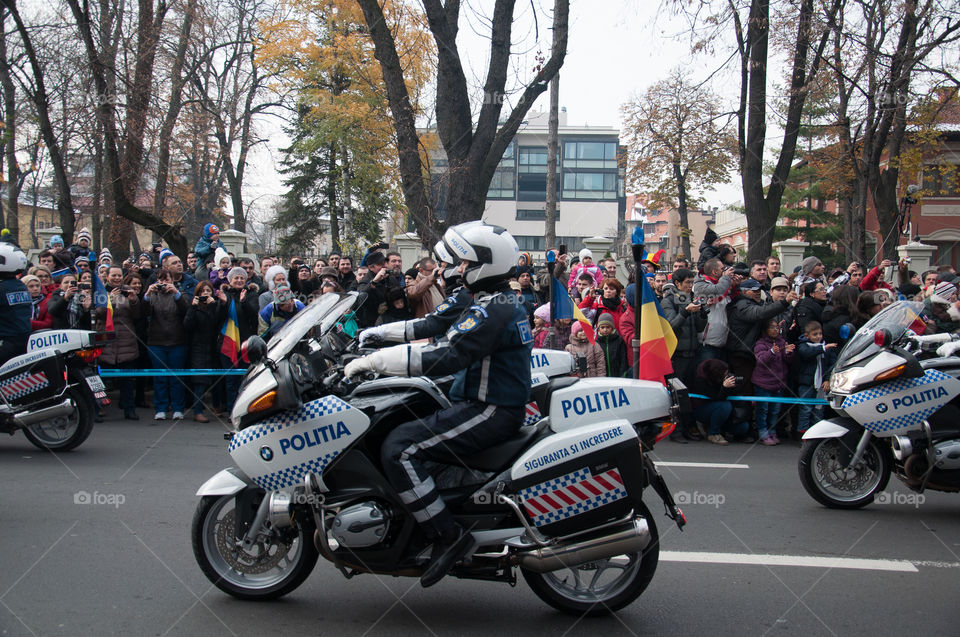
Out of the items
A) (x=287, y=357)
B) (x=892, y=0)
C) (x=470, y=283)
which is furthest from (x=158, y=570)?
(x=892, y=0)

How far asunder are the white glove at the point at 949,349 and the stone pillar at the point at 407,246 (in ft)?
38.7

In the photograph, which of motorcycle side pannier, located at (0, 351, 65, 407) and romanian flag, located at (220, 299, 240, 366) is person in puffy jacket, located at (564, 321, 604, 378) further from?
motorcycle side pannier, located at (0, 351, 65, 407)

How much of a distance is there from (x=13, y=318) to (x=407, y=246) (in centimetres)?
1015

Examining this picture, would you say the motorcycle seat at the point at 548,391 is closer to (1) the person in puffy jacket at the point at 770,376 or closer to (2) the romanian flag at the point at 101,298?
(1) the person in puffy jacket at the point at 770,376

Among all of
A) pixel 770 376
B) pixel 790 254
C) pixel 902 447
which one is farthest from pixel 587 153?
pixel 902 447

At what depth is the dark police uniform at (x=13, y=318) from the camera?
25.4 feet

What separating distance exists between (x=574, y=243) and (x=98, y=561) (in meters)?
62.9

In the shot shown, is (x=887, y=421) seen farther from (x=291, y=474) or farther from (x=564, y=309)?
(x=291, y=474)

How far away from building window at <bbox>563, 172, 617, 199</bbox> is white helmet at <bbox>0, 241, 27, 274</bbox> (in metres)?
60.3

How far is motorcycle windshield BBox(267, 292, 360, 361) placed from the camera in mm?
4164

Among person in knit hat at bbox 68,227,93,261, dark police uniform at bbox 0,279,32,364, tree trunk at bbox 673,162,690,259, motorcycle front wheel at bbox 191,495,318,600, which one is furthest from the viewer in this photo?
tree trunk at bbox 673,162,690,259

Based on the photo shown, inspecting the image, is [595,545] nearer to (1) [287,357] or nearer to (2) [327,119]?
(1) [287,357]

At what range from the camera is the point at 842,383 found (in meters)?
6.51

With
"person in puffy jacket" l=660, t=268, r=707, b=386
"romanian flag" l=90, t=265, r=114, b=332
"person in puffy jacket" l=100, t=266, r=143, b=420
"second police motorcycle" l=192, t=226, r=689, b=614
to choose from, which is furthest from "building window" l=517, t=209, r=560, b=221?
"second police motorcycle" l=192, t=226, r=689, b=614
